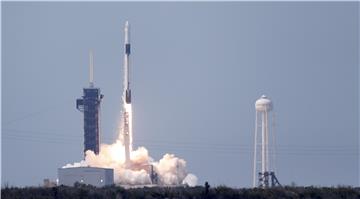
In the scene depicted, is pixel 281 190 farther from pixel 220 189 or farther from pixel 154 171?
pixel 154 171

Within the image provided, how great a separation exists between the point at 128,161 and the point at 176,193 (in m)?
71.7

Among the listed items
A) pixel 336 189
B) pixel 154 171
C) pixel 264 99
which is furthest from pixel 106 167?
pixel 336 189

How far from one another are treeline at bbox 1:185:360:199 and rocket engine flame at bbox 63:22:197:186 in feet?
204

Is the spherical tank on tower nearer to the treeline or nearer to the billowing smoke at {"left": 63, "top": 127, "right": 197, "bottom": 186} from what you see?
the billowing smoke at {"left": 63, "top": 127, "right": 197, "bottom": 186}

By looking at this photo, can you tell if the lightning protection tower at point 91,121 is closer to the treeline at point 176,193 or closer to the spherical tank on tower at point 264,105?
the spherical tank on tower at point 264,105

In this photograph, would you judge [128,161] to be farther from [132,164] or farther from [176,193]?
[176,193]

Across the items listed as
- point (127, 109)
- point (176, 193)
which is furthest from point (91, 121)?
point (176, 193)

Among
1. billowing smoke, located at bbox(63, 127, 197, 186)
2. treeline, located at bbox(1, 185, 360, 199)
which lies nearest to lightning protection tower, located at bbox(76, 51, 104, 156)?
billowing smoke, located at bbox(63, 127, 197, 186)

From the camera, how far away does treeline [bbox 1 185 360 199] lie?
69688 mm

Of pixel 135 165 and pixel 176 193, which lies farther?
pixel 135 165

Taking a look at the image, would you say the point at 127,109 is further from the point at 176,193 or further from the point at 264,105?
the point at 176,193

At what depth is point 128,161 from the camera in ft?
469

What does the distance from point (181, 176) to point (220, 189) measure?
7085 centimetres

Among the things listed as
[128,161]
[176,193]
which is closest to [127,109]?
[128,161]
